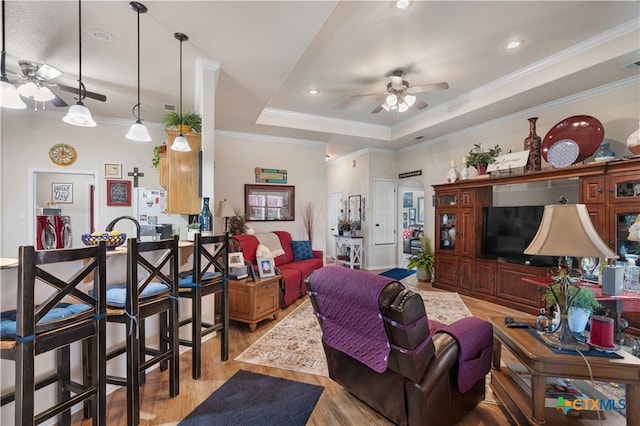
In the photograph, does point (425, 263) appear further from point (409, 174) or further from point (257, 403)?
point (257, 403)

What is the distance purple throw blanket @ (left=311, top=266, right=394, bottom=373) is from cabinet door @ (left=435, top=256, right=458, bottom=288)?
389 centimetres

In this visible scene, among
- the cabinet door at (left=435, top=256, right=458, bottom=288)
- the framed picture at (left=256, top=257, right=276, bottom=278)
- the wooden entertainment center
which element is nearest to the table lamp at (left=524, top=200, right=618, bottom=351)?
the wooden entertainment center

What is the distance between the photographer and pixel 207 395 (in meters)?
2.24

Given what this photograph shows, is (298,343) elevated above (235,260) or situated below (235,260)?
below

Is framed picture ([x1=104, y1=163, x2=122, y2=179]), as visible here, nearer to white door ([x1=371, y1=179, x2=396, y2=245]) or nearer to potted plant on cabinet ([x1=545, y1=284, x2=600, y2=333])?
white door ([x1=371, y1=179, x2=396, y2=245])

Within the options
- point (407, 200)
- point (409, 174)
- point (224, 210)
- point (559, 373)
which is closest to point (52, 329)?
point (559, 373)

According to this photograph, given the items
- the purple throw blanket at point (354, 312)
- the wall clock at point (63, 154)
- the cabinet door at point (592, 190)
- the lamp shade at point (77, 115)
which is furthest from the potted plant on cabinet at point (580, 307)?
the wall clock at point (63, 154)

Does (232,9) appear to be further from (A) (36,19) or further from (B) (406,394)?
(B) (406,394)

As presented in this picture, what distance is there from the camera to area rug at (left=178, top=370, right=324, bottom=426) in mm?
1972

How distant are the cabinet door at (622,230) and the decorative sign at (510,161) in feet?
3.96

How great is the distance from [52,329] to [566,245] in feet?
8.86

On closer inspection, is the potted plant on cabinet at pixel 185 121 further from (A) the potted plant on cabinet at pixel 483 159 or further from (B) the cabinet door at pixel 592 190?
(B) the cabinet door at pixel 592 190

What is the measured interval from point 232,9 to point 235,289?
2.81 m

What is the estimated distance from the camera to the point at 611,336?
1.71 metres
